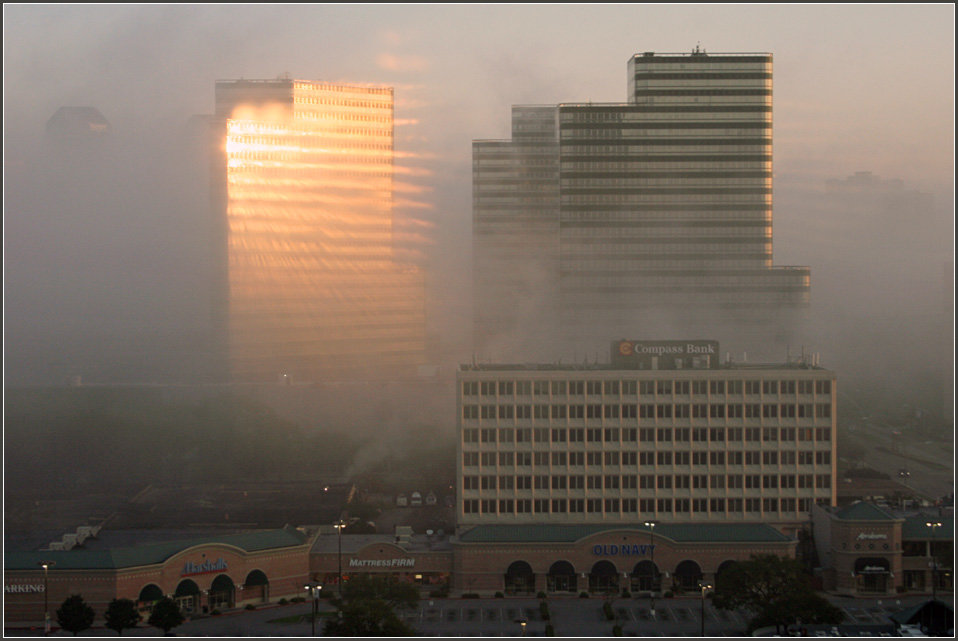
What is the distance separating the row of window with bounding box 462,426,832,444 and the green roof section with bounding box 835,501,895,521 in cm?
421

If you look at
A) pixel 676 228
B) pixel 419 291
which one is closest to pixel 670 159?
pixel 676 228

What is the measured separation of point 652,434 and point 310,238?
91.6m

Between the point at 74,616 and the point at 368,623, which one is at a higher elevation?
the point at 368,623

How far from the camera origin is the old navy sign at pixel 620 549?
56.2 m

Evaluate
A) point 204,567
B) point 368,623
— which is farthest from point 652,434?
point 204,567

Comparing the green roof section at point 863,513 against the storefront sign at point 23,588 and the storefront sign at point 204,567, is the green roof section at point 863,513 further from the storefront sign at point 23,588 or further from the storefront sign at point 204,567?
the storefront sign at point 23,588

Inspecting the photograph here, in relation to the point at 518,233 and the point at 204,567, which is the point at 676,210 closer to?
the point at 518,233

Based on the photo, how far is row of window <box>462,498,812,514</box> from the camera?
59.2m

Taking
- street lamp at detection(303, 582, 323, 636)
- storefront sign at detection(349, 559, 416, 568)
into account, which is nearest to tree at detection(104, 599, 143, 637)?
street lamp at detection(303, 582, 323, 636)

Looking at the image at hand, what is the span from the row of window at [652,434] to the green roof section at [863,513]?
4.21 meters

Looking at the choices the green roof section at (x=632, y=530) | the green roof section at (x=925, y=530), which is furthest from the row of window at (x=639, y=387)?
the green roof section at (x=925, y=530)

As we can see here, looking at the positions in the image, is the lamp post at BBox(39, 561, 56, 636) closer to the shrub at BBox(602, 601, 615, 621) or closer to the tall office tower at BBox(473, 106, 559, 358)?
the shrub at BBox(602, 601, 615, 621)

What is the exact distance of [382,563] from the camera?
56094 millimetres

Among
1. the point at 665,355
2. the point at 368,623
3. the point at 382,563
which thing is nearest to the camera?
the point at 368,623
